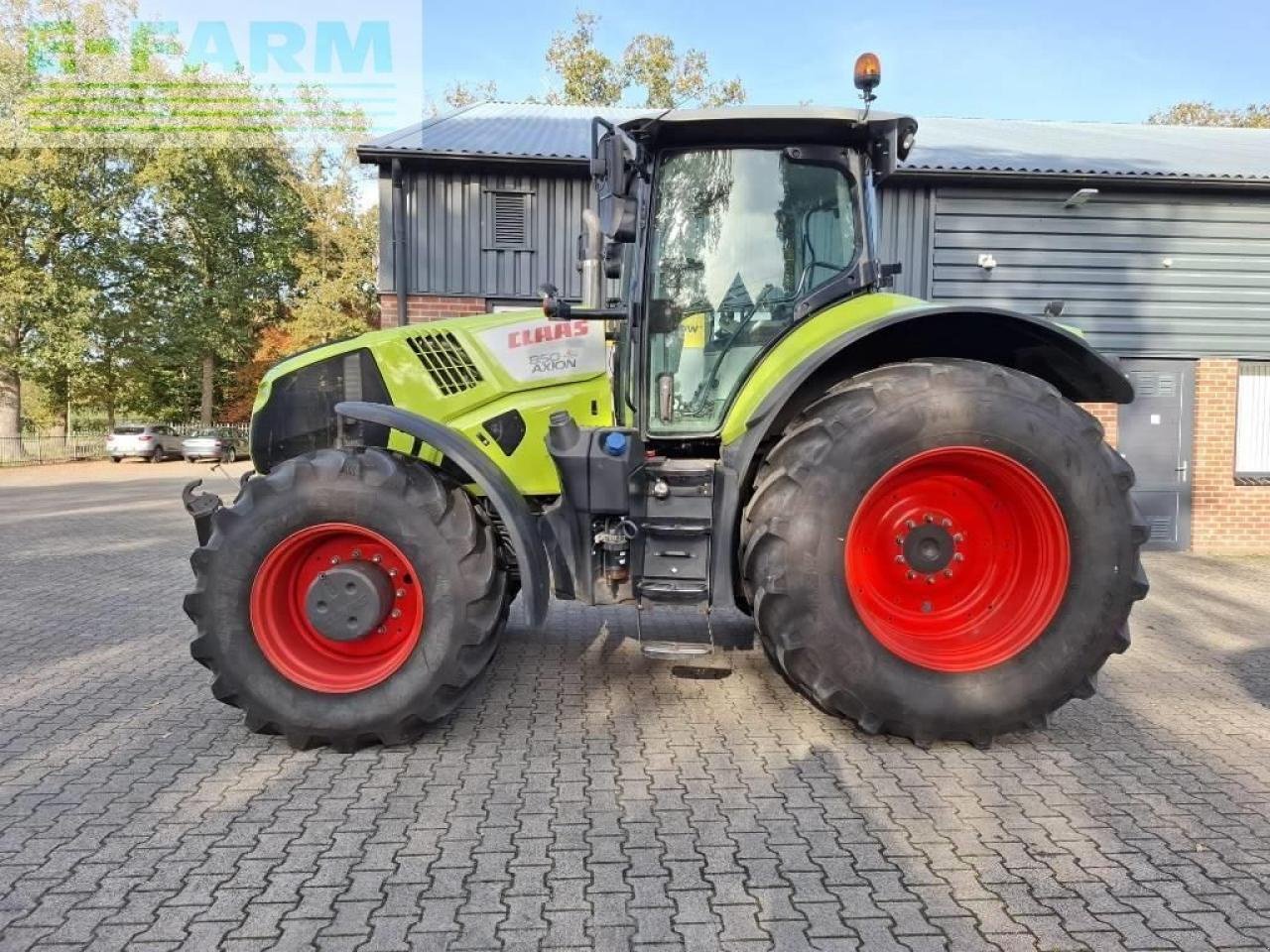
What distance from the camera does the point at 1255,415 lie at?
959cm

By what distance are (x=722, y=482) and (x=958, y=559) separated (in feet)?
3.34

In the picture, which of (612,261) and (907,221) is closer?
(612,261)

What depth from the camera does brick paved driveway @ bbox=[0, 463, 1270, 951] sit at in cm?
223

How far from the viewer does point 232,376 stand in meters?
32.8

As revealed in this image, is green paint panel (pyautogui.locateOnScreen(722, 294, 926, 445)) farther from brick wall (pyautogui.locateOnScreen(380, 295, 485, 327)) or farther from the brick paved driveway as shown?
brick wall (pyautogui.locateOnScreen(380, 295, 485, 327))

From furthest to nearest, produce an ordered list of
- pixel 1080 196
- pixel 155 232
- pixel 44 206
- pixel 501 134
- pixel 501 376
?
pixel 155 232
pixel 44 206
pixel 501 134
pixel 1080 196
pixel 501 376

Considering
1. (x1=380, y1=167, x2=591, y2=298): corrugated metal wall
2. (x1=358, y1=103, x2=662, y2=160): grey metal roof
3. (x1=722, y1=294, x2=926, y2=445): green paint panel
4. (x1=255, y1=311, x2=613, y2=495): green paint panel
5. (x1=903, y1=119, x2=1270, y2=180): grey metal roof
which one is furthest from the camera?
(x1=380, y1=167, x2=591, y2=298): corrugated metal wall

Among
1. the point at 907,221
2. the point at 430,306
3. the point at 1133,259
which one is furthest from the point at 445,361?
the point at 1133,259

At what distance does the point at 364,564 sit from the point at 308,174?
111 ft

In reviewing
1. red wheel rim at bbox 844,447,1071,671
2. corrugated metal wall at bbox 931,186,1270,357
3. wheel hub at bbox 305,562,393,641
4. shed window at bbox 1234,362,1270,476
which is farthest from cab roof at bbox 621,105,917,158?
shed window at bbox 1234,362,1270,476

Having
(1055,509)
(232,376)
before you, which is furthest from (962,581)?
(232,376)

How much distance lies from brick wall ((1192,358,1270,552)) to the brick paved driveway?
597 centimetres

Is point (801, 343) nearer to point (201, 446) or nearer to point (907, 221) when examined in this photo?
point (907, 221)

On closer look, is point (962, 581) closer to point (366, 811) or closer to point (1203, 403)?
point (366, 811)
